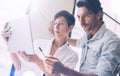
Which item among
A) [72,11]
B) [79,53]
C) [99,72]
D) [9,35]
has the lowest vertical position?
[99,72]

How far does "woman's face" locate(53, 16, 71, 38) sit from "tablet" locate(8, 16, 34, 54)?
19 cm

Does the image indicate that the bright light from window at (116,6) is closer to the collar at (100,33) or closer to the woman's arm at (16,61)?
the collar at (100,33)

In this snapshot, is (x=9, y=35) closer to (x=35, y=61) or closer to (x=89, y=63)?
(x=35, y=61)

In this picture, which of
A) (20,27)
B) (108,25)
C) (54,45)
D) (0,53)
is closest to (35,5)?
(20,27)

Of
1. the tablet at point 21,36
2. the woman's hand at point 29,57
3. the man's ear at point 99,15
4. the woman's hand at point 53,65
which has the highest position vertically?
the man's ear at point 99,15

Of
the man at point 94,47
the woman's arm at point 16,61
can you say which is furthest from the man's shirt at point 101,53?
the woman's arm at point 16,61

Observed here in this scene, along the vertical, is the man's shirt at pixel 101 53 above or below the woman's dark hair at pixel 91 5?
below

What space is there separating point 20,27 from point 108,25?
25.3 inches

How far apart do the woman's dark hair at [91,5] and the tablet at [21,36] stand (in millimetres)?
408

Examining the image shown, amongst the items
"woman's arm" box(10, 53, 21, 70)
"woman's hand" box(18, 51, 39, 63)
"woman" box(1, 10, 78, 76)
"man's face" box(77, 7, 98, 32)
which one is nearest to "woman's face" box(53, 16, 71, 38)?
"woman" box(1, 10, 78, 76)

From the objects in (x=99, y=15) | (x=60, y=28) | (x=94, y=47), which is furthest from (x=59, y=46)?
(x=99, y=15)

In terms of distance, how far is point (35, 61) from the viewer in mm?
1609

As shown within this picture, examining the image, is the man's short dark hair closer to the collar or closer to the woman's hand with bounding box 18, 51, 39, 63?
the collar

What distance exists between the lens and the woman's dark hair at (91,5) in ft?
5.28
